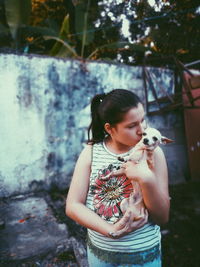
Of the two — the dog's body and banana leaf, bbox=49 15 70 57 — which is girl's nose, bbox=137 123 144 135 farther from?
banana leaf, bbox=49 15 70 57

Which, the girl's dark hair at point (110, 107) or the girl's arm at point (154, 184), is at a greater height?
the girl's dark hair at point (110, 107)

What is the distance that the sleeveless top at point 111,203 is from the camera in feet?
3.58

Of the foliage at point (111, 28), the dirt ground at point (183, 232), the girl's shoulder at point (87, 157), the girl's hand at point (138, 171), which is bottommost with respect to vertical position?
the dirt ground at point (183, 232)

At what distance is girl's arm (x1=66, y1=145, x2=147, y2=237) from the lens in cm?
98

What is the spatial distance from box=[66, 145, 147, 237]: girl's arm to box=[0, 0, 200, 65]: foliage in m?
1.25

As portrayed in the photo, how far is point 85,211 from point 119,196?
182mm

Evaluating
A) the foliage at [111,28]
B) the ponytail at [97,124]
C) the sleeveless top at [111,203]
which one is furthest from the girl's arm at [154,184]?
the foliage at [111,28]

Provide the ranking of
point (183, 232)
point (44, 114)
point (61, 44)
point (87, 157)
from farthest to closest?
point (61, 44) → point (44, 114) → point (183, 232) → point (87, 157)

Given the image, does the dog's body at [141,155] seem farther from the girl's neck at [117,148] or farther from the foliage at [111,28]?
the foliage at [111,28]

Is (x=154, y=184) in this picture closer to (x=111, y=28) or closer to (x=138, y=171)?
(x=138, y=171)

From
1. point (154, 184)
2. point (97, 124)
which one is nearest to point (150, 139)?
point (154, 184)

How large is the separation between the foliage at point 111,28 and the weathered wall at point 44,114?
79 cm

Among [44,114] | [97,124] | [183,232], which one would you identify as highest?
[44,114]

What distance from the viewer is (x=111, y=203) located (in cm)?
110
